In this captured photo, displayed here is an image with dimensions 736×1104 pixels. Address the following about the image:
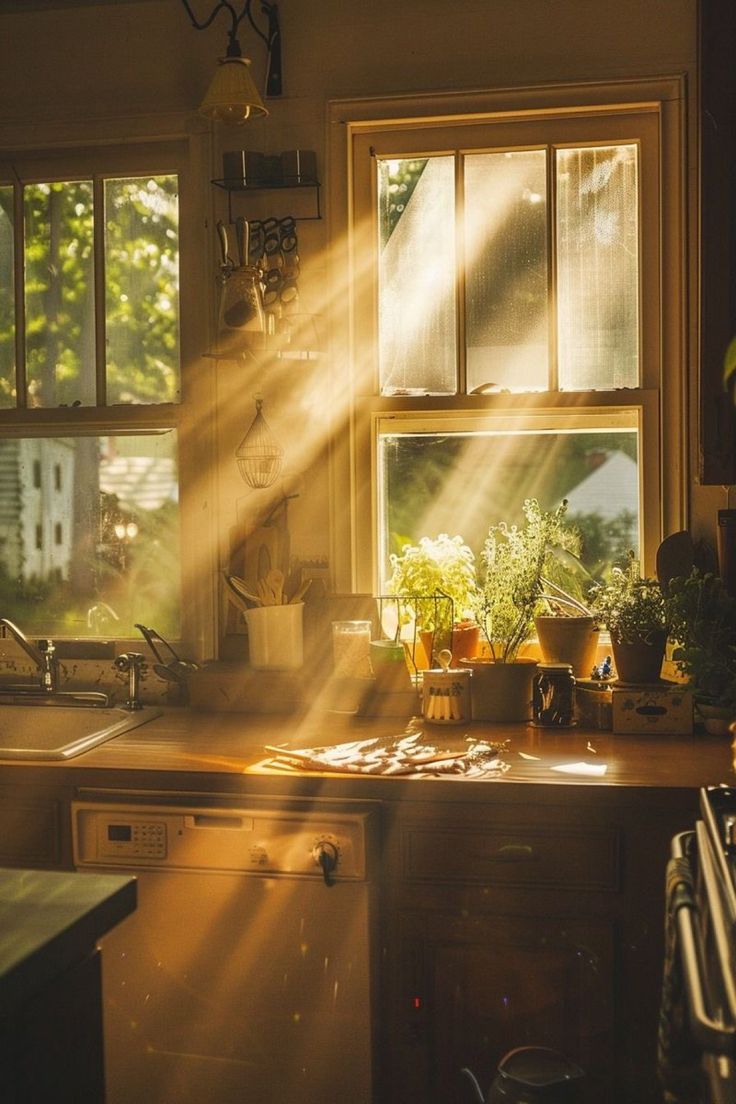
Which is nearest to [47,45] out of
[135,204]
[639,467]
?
[135,204]

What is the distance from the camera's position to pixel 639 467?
2.87 meters

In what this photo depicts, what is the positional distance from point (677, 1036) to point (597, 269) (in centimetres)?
208

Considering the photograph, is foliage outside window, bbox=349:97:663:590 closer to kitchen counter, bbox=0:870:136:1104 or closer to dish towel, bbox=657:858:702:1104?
dish towel, bbox=657:858:702:1104

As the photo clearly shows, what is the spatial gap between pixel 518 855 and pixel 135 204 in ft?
6.80

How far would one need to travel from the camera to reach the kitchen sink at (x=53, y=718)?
2852 millimetres

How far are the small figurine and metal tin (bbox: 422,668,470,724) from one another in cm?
33

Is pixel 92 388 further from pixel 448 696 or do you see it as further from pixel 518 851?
pixel 518 851

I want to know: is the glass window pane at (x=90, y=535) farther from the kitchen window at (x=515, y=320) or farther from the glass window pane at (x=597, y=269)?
the glass window pane at (x=597, y=269)

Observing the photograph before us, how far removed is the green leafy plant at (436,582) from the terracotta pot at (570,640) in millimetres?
208

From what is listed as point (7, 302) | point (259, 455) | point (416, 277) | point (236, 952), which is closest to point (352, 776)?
point (236, 952)

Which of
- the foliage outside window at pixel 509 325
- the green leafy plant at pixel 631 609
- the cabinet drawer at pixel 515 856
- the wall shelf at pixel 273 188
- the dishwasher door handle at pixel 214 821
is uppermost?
the wall shelf at pixel 273 188

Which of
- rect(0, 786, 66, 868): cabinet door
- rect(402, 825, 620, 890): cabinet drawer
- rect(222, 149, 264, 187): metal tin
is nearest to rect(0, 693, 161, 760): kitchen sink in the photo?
rect(0, 786, 66, 868): cabinet door

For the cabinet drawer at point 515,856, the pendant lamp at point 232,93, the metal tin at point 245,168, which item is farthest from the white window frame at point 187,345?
the cabinet drawer at point 515,856

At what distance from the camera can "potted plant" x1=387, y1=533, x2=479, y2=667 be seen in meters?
2.81
